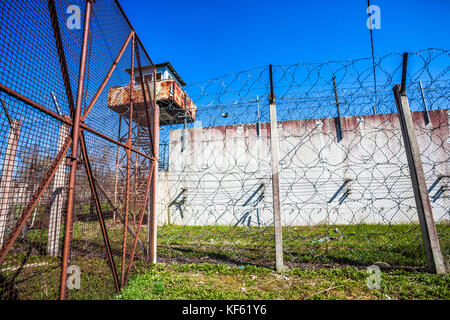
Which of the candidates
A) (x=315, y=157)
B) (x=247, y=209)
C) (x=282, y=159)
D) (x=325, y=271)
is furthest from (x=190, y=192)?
(x=325, y=271)

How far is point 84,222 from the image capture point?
6.99 ft

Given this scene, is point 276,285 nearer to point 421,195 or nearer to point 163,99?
point 421,195

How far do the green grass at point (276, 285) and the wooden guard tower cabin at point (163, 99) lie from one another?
7.09ft

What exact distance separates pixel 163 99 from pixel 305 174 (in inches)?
256

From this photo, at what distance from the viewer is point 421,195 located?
8.92 feet

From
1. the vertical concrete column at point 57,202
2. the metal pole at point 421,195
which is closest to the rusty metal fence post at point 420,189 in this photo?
the metal pole at point 421,195

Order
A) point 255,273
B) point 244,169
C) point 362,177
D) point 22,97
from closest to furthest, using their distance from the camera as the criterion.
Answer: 1. point 22,97
2. point 255,273
3. point 362,177
4. point 244,169

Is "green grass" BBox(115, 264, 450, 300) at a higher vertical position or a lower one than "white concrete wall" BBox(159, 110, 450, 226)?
lower

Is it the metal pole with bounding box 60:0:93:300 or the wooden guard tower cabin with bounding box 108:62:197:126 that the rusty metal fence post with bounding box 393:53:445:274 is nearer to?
the wooden guard tower cabin with bounding box 108:62:197:126

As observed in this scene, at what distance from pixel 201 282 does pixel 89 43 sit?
298cm

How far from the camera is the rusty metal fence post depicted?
2559mm

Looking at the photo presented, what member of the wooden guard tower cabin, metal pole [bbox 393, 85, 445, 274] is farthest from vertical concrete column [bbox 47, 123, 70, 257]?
metal pole [bbox 393, 85, 445, 274]

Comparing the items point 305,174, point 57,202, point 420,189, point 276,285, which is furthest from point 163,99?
point 420,189
